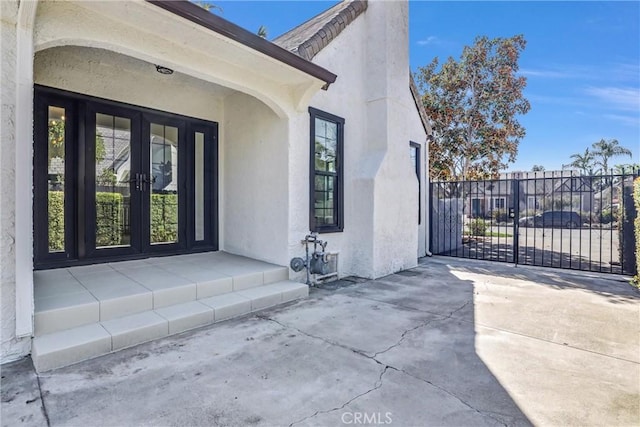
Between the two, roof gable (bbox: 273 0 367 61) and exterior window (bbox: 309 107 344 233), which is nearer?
roof gable (bbox: 273 0 367 61)

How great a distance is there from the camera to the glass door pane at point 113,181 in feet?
16.3

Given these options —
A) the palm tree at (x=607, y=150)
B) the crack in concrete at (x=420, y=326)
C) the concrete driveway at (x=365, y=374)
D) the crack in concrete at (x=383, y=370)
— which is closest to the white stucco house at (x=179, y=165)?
the concrete driveway at (x=365, y=374)

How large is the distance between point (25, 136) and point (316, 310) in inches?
144

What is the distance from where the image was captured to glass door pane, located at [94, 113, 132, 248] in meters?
4.98

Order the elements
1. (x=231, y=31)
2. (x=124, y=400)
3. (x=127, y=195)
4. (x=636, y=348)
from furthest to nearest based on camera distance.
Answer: (x=127, y=195) < (x=231, y=31) < (x=636, y=348) < (x=124, y=400)

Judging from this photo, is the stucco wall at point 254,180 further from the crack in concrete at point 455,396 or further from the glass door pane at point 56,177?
the crack in concrete at point 455,396

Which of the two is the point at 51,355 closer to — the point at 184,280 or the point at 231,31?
the point at 184,280

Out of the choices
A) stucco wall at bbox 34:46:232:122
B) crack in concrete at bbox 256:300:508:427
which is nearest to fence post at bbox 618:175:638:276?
crack in concrete at bbox 256:300:508:427

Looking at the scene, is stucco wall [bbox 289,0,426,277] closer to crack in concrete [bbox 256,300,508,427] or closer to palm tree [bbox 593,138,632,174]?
crack in concrete [bbox 256,300,508,427]

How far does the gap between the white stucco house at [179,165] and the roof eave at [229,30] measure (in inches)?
0.7

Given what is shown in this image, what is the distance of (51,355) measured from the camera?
2.66 m

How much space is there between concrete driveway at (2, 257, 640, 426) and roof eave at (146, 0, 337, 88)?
10.9 feet

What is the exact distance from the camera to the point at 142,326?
10.7 ft

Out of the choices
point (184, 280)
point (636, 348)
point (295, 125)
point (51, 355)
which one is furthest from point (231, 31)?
point (636, 348)
